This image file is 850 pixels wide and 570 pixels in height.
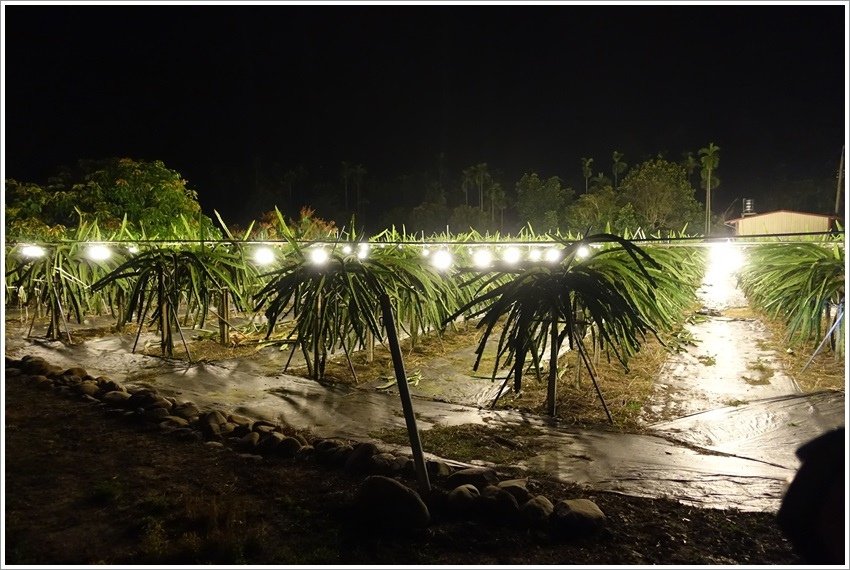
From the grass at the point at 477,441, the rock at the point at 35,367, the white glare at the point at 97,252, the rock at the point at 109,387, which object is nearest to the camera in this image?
the grass at the point at 477,441

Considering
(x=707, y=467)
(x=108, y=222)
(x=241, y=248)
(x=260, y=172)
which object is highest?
(x=260, y=172)

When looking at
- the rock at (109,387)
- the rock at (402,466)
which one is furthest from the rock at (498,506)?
the rock at (109,387)

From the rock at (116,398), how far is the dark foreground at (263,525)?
44.0 inches

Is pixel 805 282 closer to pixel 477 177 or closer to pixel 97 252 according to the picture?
pixel 97 252

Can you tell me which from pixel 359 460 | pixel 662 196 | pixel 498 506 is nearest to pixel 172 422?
pixel 359 460

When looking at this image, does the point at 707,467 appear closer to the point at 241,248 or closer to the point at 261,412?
the point at 261,412

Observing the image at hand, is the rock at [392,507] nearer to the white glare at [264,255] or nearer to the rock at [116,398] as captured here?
the rock at [116,398]

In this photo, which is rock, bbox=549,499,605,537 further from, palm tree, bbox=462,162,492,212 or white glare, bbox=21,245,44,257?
palm tree, bbox=462,162,492,212

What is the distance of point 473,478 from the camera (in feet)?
10.7

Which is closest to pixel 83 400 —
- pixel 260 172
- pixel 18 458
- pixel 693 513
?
pixel 18 458

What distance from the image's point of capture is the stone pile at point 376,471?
2738 mm

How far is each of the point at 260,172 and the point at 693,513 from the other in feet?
160

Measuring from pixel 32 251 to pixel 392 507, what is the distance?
7819 mm

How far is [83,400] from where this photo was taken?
199 inches
